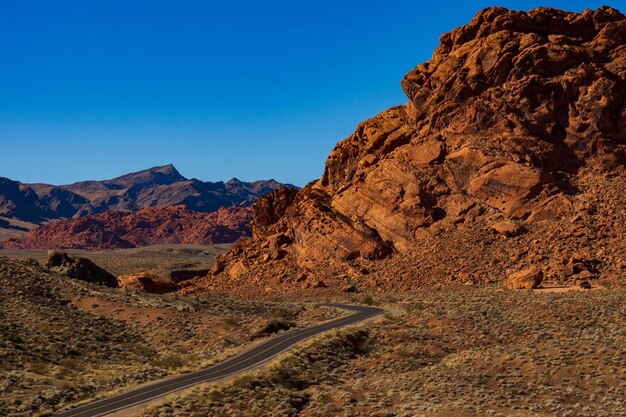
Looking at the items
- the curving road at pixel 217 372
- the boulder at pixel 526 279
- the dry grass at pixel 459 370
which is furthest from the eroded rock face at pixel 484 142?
the dry grass at pixel 459 370

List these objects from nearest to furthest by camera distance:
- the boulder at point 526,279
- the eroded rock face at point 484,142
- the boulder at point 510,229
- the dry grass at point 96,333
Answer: the dry grass at point 96,333 → the boulder at point 526,279 → the boulder at point 510,229 → the eroded rock face at point 484,142

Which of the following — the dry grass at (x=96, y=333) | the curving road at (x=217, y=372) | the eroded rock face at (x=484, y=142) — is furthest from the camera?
the eroded rock face at (x=484, y=142)

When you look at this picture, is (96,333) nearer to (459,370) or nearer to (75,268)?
(75,268)

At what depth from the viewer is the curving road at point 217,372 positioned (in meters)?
32.1

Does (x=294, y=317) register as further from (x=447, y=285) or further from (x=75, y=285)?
(x=75, y=285)

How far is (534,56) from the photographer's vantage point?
81250 millimetres

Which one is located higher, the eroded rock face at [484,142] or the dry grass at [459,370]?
the eroded rock face at [484,142]

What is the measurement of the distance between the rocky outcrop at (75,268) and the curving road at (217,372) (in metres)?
36.9

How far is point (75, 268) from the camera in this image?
3019 inches

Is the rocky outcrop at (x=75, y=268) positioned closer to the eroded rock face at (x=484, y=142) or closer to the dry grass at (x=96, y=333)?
the dry grass at (x=96, y=333)

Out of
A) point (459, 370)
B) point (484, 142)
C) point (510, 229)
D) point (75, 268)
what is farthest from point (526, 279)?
Result: point (75, 268)

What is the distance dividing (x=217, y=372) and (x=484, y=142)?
171ft

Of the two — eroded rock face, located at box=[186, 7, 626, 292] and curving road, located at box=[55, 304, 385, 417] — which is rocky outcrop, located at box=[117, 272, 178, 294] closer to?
eroded rock face, located at box=[186, 7, 626, 292]

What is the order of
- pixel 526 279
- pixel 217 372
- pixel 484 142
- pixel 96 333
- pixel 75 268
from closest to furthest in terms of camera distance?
pixel 217 372 < pixel 96 333 < pixel 526 279 < pixel 75 268 < pixel 484 142
